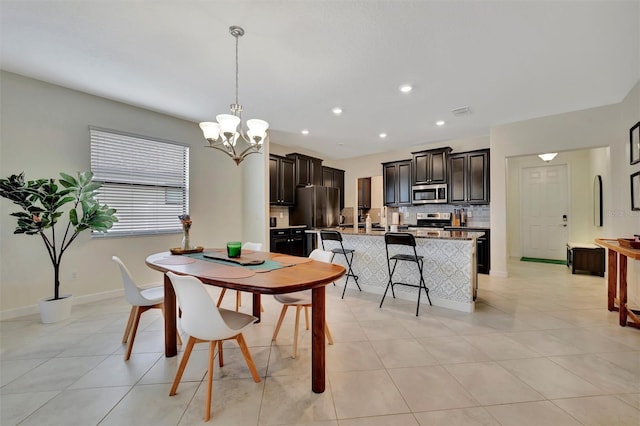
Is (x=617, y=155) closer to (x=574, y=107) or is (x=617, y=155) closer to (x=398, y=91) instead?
(x=574, y=107)

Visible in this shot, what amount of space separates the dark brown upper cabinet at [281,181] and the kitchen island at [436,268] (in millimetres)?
2159

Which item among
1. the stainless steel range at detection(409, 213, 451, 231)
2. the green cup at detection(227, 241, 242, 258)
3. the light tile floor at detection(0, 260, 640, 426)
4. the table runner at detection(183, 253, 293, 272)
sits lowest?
the light tile floor at detection(0, 260, 640, 426)

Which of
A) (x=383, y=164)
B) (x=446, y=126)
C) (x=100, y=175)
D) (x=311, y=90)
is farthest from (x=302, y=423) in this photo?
(x=383, y=164)

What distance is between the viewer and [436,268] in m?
3.38

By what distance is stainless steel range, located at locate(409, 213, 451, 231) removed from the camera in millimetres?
5766

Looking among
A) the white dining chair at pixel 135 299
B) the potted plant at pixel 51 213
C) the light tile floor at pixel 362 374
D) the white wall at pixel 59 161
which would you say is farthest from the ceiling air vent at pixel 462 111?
the potted plant at pixel 51 213

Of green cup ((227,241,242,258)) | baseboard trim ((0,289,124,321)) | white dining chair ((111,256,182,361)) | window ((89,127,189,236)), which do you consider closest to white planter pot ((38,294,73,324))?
baseboard trim ((0,289,124,321))

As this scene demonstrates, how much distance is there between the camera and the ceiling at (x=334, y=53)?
2.07 meters

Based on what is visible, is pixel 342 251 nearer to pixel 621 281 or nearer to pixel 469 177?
pixel 621 281

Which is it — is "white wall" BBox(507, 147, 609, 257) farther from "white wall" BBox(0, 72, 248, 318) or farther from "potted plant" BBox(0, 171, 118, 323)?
"potted plant" BBox(0, 171, 118, 323)

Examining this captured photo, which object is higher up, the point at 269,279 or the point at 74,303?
the point at 269,279

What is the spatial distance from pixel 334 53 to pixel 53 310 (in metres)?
4.08

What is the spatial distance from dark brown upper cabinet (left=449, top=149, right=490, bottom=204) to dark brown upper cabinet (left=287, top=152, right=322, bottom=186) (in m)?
2.99

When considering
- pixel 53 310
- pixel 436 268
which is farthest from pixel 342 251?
pixel 53 310
